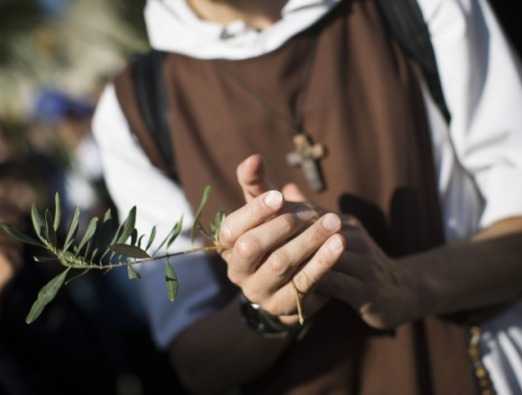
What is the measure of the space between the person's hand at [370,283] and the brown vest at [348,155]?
203 millimetres

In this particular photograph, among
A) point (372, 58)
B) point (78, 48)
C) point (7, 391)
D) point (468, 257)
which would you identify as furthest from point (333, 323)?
point (78, 48)

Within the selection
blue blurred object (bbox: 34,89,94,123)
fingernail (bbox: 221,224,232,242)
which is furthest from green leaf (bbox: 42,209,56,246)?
blue blurred object (bbox: 34,89,94,123)

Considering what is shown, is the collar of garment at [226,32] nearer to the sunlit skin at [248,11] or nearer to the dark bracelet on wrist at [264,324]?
the sunlit skin at [248,11]

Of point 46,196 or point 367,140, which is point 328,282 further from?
point 46,196

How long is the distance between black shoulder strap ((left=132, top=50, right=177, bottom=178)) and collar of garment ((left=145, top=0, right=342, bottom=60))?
7cm

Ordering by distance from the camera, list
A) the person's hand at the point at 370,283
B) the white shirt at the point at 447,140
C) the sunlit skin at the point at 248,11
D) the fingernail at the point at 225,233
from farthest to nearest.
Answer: the sunlit skin at the point at 248,11
the white shirt at the point at 447,140
the person's hand at the point at 370,283
the fingernail at the point at 225,233

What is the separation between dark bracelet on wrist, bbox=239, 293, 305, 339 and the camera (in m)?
1.49

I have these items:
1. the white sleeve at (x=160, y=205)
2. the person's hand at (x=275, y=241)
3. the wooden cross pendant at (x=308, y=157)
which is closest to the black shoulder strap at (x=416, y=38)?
the wooden cross pendant at (x=308, y=157)

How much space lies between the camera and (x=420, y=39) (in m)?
1.56

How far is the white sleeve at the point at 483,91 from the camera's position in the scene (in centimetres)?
152

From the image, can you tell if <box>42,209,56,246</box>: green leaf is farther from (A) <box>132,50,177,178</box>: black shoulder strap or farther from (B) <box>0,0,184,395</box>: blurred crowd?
(B) <box>0,0,184,395</box>: blurred crowd

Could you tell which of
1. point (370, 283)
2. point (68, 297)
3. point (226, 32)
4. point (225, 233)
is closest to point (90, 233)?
point (225, 233)

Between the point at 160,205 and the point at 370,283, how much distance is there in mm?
622

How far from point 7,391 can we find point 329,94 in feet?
5.70
